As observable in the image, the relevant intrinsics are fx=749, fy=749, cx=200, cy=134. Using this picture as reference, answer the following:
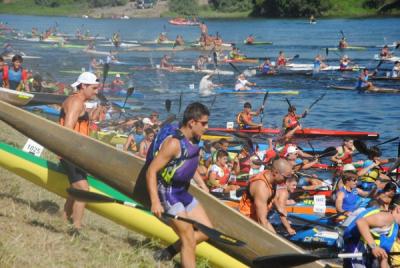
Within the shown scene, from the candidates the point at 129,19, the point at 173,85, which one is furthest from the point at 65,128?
the point at 129,19

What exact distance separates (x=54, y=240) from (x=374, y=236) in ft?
10.4

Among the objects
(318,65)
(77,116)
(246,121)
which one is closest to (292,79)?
(318,65)

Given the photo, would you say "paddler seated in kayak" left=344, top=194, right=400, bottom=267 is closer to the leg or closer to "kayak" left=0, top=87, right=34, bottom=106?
the leg

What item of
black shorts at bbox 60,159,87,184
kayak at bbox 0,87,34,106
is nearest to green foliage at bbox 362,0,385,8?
kayak at bbox 0,87,34,106

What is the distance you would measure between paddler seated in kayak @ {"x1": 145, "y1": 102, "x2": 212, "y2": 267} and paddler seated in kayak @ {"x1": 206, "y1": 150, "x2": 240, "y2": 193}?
6408 millimetres

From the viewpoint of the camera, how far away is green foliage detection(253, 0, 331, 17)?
83188 millimetres

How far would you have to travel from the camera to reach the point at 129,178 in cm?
775

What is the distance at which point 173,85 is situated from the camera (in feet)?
116

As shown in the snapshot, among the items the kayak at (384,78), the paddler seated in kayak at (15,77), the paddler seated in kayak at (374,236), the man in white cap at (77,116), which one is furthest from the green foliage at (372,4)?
the paddler seated in kayak at (374,236)

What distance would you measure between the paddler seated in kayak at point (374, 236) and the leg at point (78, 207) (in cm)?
293

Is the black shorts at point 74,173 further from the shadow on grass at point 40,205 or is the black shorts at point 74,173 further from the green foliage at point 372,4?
the green foliage at point 372,4

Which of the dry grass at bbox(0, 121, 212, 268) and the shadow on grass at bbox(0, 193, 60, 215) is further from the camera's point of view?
the shadow on grass at bbox(0, 193, 60, 215)

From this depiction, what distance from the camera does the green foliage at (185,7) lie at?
9600 centimetres

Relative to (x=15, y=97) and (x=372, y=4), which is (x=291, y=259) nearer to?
(x=15, y=97)
